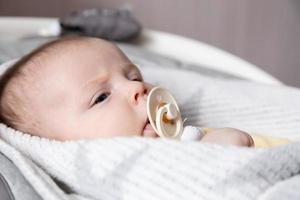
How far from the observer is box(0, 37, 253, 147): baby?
2.68 feet

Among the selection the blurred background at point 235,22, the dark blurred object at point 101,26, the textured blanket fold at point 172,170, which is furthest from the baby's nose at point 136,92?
the blurred background at point 235,22

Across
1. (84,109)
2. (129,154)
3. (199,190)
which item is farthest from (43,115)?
(199,190)

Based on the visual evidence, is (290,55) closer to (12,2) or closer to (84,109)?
(12,2)

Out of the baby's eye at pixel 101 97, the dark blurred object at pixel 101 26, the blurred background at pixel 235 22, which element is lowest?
the blurred background at pixel 235 22

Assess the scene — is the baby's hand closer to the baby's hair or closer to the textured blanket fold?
the textured blanket fold

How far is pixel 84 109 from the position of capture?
0.83 meters

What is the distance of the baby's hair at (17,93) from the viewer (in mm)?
851

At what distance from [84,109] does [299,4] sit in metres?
1.34

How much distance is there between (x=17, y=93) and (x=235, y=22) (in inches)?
51.9

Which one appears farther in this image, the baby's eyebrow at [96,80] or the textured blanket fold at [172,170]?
the baby's eyebrow at [96,80]

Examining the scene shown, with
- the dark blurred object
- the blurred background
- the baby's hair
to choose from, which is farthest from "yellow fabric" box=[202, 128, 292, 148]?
the blurred background

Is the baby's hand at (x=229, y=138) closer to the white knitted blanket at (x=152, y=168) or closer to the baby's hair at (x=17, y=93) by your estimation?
the white knitted blanket at (x=152, y=168)

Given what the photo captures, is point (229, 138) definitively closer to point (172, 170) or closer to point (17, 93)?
point (172, 170)

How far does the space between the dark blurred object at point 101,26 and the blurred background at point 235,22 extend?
0.50 m
